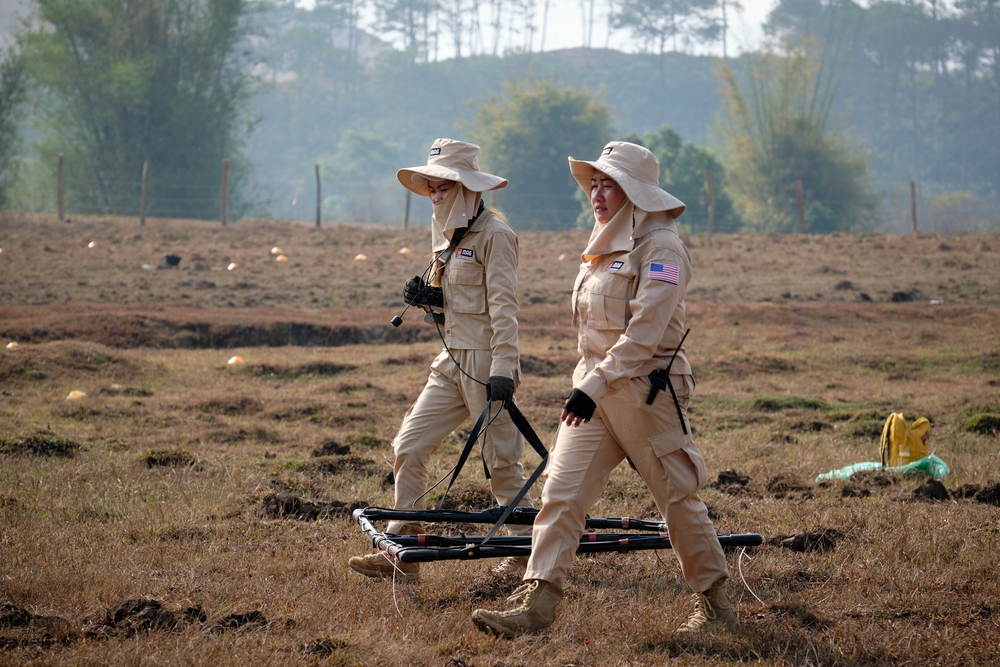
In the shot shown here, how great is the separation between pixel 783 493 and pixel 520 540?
2.93 metres

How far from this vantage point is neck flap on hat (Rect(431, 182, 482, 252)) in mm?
4766

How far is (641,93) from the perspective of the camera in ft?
287

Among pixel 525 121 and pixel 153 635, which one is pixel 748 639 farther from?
pixel 525 121

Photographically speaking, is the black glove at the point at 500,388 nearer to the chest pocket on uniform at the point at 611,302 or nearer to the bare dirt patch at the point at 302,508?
the chest pocket on uniform at the point at 611,302

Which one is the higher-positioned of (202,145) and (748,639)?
(202,145)

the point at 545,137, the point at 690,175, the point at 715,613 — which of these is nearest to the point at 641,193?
the point at 715,613

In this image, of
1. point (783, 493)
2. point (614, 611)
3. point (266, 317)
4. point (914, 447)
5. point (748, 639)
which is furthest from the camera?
point (266, 317)

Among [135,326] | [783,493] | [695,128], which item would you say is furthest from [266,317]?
[695,128]

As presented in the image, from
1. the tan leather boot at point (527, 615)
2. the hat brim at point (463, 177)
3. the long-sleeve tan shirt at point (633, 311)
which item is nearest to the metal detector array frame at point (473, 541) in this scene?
the tan leather boot at point (527, 615)

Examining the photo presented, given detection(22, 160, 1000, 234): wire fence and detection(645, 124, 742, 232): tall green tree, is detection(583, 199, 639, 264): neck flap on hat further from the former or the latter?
detection(645, 124, 742, 232): tall green tree

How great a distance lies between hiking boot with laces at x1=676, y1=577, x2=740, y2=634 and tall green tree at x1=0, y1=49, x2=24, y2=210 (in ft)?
131

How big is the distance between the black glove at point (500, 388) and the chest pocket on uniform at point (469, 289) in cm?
46

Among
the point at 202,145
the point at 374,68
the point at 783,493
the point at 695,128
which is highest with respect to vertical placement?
the point at 374,68

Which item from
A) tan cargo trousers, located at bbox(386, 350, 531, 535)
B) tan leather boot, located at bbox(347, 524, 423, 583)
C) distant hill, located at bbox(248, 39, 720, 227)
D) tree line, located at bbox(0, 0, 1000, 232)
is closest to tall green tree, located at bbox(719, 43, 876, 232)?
tree line, located at bbox(0, 0, 1000, 232)
